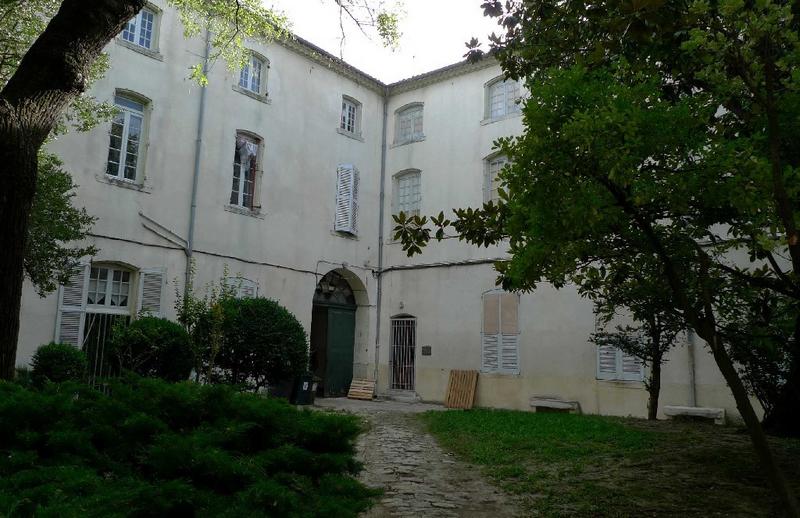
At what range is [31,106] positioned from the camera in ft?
13.6

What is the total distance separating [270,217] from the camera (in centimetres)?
1478

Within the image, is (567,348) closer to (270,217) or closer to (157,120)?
(270,217)

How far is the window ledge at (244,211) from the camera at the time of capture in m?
14.0

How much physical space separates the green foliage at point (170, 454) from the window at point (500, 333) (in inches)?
485

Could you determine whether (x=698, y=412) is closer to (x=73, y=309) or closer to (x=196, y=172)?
(x=196, y=172)

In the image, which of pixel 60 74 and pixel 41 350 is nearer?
pixel 60 74

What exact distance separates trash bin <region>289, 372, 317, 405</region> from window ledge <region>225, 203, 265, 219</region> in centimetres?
389

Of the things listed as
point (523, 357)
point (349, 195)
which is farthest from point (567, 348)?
point (349, 195)

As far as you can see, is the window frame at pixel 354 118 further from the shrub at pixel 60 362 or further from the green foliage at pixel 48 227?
the shrub at pixel 60 362

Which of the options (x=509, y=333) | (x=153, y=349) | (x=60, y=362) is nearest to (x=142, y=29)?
(x=153, y=349)

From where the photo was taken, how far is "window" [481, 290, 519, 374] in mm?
14805

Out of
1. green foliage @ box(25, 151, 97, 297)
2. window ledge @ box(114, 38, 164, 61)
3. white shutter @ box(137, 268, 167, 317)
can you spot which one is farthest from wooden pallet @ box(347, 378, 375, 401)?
window ledge @ box(114, 38, 164, 61)

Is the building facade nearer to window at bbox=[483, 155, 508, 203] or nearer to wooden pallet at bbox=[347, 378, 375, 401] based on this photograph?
window at bbox=[483, 155, 508, 203]

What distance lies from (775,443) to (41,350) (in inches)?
388
